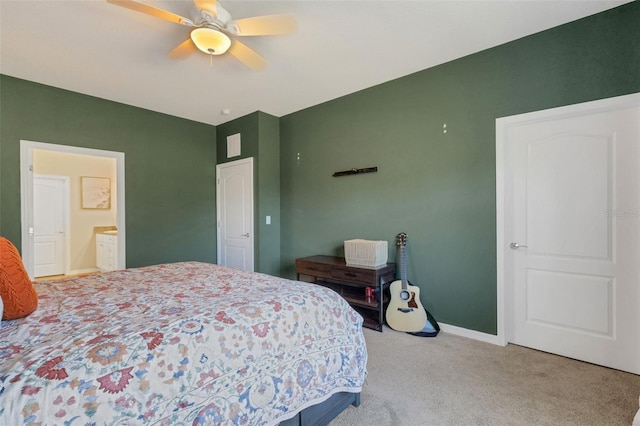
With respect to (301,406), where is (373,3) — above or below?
above

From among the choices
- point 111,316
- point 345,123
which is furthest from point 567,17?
point 111,316

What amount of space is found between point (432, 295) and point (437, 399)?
1285 millimetres

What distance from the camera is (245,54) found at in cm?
228

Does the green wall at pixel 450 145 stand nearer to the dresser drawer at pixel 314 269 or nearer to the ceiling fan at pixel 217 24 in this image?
the dresser drawer at pixel 314 269

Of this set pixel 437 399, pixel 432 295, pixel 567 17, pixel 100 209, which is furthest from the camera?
pixel 100 209

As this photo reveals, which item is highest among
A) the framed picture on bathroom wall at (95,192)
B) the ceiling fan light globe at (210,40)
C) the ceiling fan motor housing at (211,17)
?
the ceiling fan motor housing at (211,17)

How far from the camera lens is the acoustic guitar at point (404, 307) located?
2.84m

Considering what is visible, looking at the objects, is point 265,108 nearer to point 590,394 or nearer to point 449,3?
point 449,3

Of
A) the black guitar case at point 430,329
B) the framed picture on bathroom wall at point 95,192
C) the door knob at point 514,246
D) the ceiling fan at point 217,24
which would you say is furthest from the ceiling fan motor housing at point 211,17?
the framed picture on bathroom wall at point 95,192

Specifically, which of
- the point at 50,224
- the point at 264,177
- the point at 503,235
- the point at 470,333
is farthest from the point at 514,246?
the point at 50,224

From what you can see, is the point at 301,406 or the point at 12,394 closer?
the point at 12,394

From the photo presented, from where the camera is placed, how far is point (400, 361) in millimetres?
2305

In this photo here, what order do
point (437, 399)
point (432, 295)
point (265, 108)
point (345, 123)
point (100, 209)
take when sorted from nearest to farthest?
point (437, 399) < point (432, 295) < point (345, 123) < point (265, 108) < point (100, 209)

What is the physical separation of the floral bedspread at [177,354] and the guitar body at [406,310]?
1.28 m
